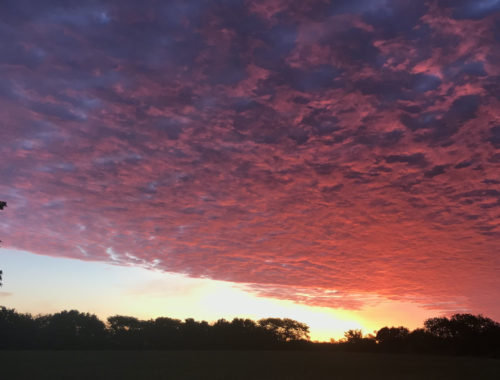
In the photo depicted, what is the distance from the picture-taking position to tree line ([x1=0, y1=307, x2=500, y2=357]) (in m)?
78.2

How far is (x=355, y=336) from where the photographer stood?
8569 cm

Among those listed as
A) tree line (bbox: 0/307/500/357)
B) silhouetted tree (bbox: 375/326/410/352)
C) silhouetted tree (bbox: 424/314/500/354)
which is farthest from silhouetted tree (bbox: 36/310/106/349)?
silhouetted tree (bbox: 424/314/500/354)

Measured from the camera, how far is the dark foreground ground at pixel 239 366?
162 feet

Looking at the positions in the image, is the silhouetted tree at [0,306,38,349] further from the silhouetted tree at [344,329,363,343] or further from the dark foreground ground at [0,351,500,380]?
the silhouetted tree at [344,329,363,343]

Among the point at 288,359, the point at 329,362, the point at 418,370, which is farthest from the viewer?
the point at 288,359

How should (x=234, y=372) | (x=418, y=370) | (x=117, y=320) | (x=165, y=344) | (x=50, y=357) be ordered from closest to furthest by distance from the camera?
1. (x=418, y=370)
2. (x=234, y=372)
3. (x=50, y=357)
4. (x=165, y=344)
5. (x=117, y=320)

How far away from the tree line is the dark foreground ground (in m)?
14.2

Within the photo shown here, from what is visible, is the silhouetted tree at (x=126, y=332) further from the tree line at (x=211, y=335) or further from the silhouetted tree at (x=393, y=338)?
the silhouetted tree at (x=393, y=338)

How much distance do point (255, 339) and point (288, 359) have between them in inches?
1145

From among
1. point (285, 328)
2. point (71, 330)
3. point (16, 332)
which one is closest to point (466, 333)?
point (285, 328)

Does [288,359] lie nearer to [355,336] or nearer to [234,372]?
[234,372]

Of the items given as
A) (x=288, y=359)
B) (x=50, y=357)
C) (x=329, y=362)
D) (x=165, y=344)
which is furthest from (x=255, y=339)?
(x=50, y=357)

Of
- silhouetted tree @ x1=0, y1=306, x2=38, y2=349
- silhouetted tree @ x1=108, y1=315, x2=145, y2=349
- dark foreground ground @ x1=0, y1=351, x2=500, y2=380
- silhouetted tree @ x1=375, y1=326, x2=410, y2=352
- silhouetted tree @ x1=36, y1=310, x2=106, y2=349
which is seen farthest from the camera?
silhouetted tree @ x1=108, y1=315, x2=145, y2=349

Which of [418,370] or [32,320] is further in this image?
[32,320]
